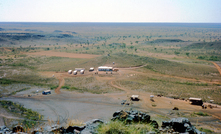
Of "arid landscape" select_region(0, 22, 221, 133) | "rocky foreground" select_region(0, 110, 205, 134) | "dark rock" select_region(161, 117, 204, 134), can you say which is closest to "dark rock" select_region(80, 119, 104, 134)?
"rocky foreground" select_region(0, 110, 205, 134)

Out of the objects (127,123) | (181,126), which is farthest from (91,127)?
(181,126)

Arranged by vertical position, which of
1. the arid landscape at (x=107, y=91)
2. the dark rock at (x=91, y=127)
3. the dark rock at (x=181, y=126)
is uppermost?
the dark rock at (x=91, y=127)

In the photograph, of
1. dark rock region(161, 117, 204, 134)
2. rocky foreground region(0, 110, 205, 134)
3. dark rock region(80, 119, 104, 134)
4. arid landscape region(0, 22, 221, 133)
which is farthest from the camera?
arid landscape region(0, 22, 221, 133)

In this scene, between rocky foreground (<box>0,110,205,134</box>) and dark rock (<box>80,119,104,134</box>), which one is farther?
rocky foreground (<box>0,110,205,134</box>)

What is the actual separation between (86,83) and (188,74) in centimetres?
3061

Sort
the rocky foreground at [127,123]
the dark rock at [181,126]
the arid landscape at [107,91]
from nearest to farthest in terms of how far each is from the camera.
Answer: the rocky foreground at [127,123]
the dark rock at [181,126]
the arid landscape at [107,91]

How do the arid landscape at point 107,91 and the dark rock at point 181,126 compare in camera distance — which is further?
the arid landscape at point 107,91

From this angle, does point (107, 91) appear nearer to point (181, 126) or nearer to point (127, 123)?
point (127, 123)

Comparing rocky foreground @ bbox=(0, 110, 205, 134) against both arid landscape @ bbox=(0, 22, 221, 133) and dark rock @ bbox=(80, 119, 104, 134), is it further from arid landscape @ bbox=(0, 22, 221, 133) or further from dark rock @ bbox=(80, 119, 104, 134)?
arid landscape @ bbox=(0, 22, 221, 133)

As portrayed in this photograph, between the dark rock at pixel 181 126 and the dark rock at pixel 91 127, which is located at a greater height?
the dark rock at pixel 91 127

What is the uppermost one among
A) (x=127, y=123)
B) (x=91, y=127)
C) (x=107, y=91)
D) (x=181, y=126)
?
(x=91, y=127)

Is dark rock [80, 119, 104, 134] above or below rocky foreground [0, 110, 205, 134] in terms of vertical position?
above

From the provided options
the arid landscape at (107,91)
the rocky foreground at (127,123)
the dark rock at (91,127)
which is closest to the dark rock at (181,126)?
the rocky foreground at (127,123)

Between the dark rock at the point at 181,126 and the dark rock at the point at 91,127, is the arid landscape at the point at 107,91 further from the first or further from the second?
the dark rock at the point at 91,127
